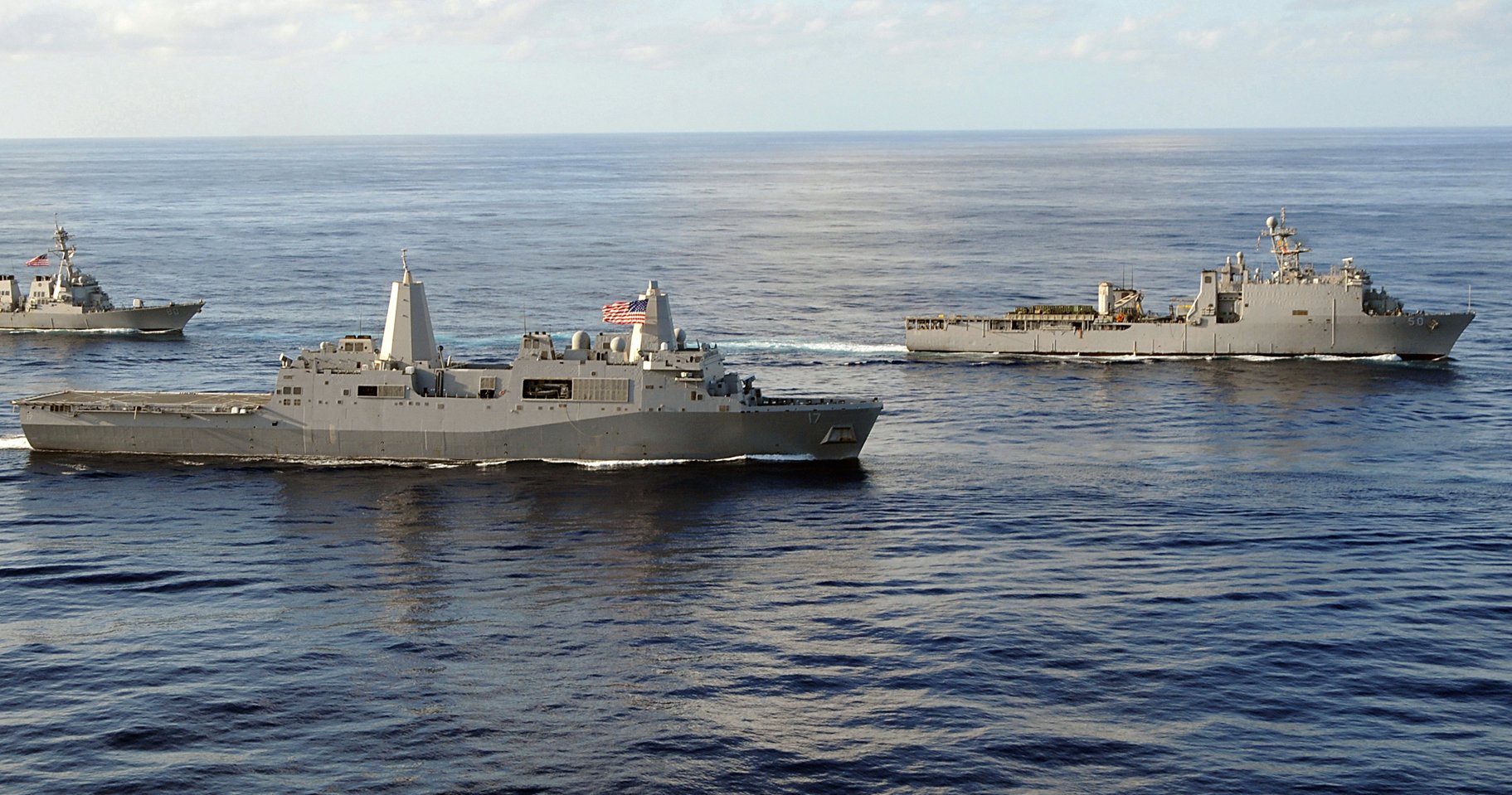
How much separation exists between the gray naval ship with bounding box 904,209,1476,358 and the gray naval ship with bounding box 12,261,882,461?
29097 mm

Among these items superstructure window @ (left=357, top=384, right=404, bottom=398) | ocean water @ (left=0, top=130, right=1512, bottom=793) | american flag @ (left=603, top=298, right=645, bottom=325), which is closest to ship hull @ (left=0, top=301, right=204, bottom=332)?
ocean water @ (left=0, top=130, right=1512, bottom=793)

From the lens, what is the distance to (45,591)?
46875 mm

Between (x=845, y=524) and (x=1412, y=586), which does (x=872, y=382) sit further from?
(x=1412, y=586)

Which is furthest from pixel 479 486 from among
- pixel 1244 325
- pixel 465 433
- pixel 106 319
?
pixel 106 319

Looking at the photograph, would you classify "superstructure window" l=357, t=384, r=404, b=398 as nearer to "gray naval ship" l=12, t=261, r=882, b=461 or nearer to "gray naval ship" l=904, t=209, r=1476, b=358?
"gray naval ship" l=12, t=261, r=882, b=461

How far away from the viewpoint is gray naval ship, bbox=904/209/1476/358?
3378 inches

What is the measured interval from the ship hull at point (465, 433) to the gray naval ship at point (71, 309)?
35.3 metres

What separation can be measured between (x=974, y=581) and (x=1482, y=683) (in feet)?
47.1

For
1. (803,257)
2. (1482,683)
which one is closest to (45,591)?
(1482,683)

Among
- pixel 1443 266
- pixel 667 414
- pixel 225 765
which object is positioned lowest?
pixel 225 765

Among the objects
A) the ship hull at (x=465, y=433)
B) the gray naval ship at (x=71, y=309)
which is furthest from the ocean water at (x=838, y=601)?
the gray naval ship at (x=71, y=309)

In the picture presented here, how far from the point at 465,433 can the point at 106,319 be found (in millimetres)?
49430

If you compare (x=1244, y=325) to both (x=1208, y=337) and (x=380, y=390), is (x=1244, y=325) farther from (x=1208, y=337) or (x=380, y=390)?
(x=380, y=390)

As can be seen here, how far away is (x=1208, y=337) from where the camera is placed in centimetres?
8769
